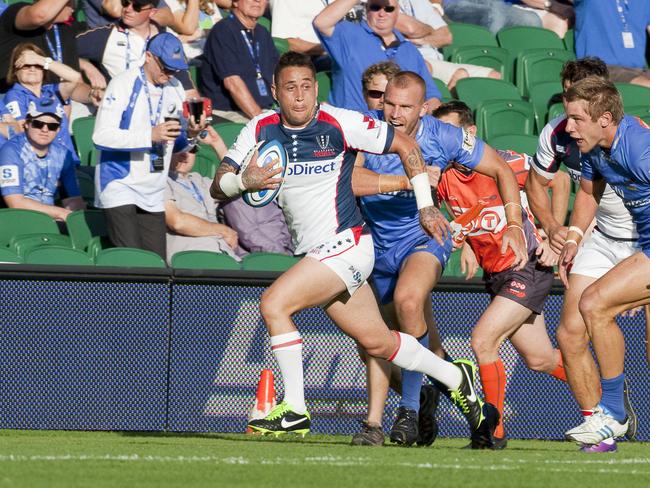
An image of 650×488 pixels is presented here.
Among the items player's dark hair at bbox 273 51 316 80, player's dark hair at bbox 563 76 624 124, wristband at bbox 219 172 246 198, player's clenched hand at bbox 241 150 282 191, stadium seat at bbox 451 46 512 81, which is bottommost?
wristband at bbox 219 172 246 198

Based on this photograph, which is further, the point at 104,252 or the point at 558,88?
the point at 558,88

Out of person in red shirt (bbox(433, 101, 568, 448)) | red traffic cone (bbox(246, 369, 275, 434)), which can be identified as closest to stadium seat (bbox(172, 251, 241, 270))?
red traffic cone (bbox(246, 369, 275, 434))

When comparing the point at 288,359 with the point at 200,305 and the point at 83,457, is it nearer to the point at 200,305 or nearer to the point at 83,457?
the point at 83,457

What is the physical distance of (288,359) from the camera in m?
7.11

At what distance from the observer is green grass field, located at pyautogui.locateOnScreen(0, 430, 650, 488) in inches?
207

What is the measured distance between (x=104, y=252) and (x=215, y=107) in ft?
10.3

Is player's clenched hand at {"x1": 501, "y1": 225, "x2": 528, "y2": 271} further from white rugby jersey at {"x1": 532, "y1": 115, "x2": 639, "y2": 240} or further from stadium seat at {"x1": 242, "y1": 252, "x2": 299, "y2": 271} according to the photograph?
stadium seat at {"x1": 242, "y1": 252, "x2": 299, "y2": 271}

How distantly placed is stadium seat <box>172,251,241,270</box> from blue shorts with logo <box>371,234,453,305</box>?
175 centimetres

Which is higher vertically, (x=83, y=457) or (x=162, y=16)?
(x=162, y=16)

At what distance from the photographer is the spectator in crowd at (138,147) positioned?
10.0 meters

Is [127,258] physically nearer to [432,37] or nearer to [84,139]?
[84,139]

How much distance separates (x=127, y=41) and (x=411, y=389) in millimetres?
4825

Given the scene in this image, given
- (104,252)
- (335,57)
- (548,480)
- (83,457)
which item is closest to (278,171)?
(83,457)

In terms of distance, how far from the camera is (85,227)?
10398 mm
